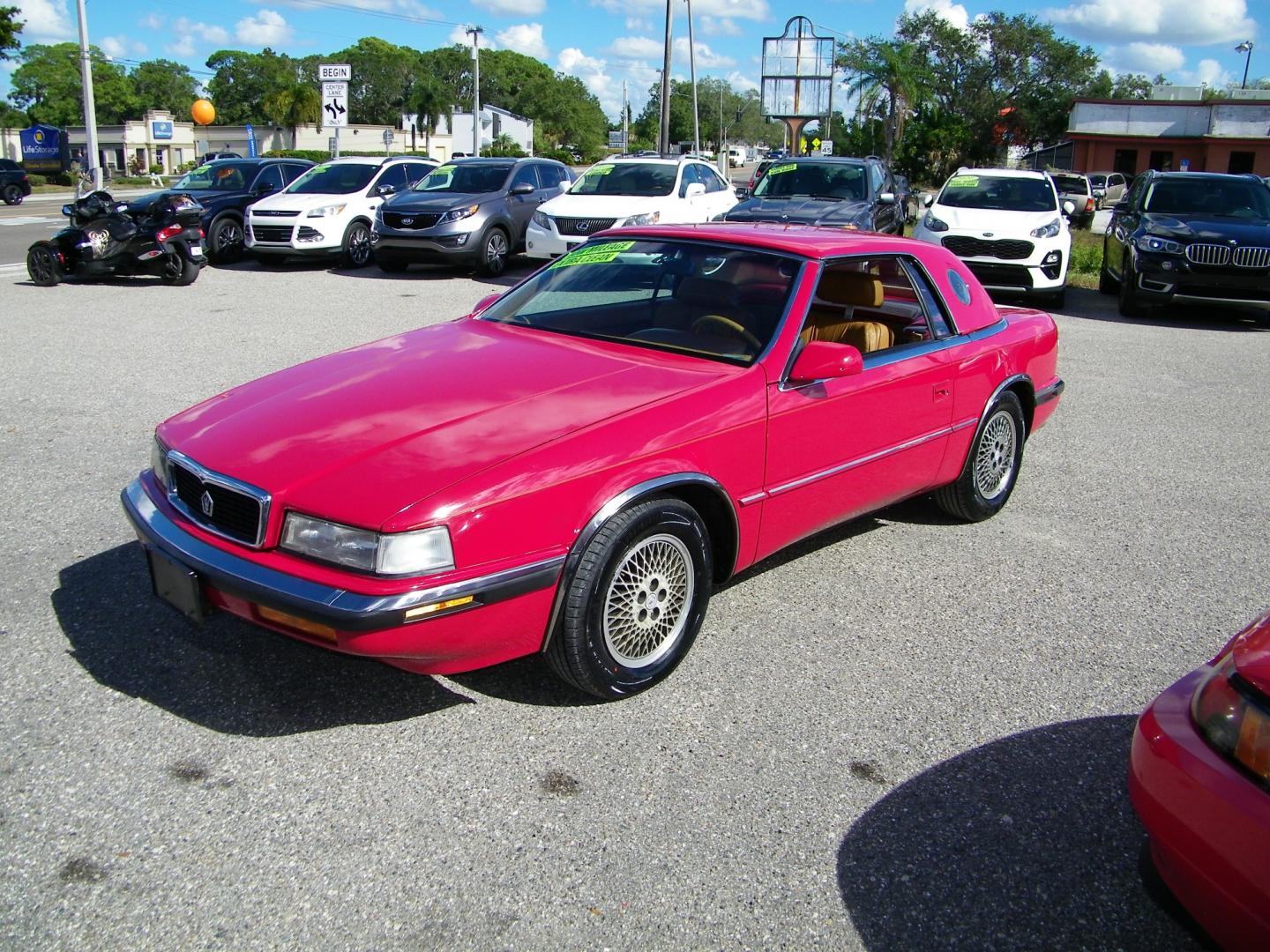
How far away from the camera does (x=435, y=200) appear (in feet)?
50.4

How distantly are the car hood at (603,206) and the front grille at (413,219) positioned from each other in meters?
1.53

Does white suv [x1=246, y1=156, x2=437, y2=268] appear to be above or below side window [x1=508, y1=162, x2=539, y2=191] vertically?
below

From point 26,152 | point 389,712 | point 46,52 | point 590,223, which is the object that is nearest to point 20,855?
point 389,712

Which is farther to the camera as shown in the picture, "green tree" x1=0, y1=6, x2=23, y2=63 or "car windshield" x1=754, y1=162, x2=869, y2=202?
"green tree" x1=0, y1=6, x2=23, y2=63

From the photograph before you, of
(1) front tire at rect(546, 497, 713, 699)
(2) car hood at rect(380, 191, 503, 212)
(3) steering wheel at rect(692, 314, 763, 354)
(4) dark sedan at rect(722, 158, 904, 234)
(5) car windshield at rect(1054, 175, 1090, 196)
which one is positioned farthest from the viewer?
(5) car windshield at rect(1054, 175, 1090, 196)

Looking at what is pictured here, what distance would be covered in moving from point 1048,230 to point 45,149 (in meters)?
46.4

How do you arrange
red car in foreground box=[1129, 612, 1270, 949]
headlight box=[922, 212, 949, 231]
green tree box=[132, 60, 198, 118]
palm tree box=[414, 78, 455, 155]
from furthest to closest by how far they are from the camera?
green tree box=[132, 60, 198, 118] < palm tree box=[414, 78, 455, 155] < headlight box=[922, 212, 949, 231] < red car in foreground box=[1129, 612, 1270, 949]

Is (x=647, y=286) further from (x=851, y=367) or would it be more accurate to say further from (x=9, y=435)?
(x=9, y=435)

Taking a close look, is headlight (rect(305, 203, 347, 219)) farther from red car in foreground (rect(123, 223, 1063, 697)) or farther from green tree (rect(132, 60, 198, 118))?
green tree (rect(132, 60, 198, 118))

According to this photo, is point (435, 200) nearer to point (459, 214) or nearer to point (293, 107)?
point (459, 214)

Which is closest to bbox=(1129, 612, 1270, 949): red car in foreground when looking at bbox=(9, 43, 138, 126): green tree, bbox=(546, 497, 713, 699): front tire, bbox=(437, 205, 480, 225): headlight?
bbox=(546, 497, 713, 699): front tire

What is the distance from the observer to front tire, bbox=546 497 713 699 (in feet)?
10.8

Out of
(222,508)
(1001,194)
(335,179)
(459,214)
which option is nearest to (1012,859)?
(222,508)

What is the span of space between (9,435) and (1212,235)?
12297 millimetres
